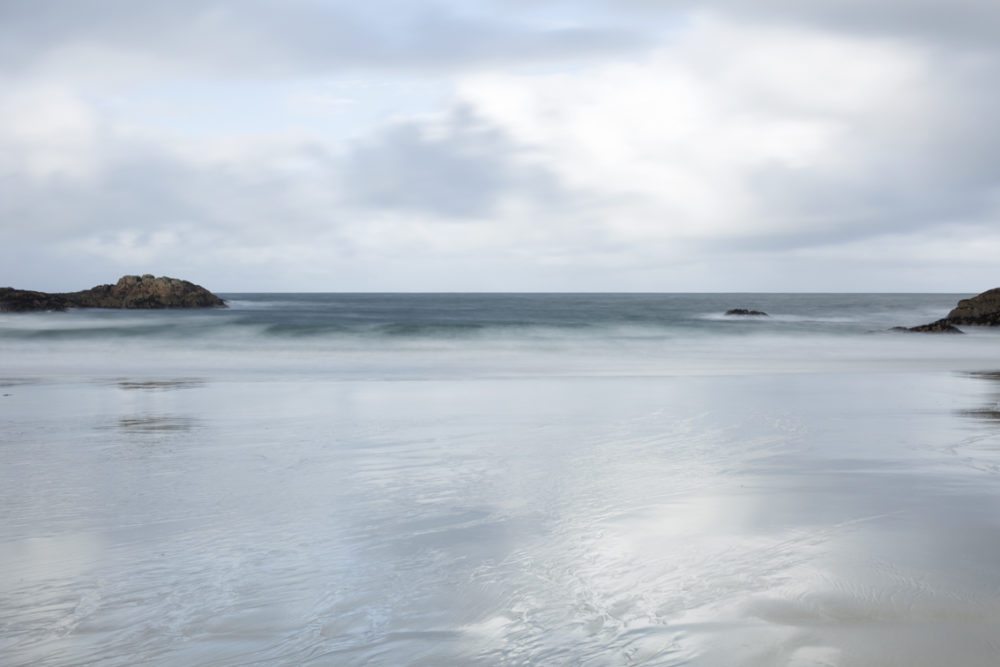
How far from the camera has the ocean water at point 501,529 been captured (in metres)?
3.14

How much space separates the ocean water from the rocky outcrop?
1735 inches

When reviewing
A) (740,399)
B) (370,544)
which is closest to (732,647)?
(370,544)

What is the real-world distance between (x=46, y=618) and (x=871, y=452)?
5938 millimetres

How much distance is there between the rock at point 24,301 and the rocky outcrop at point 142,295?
4012 mm

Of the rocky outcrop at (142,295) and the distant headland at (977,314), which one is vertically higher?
the rocky outcrop at (142,295)

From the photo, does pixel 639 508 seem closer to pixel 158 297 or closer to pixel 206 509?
pixel 206 509

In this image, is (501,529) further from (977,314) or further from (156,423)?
(977,314)

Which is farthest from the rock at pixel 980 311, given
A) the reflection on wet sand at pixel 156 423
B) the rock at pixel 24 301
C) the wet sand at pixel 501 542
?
the rock at pixel 24 301

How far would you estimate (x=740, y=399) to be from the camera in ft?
35.1

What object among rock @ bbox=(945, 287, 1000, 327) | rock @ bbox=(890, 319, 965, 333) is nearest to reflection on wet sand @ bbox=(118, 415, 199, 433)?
rock @ bbox=(890, 319, 965, 333)

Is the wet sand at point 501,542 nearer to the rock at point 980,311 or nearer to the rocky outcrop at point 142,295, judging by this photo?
the rock at point 980,311

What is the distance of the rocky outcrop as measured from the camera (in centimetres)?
5256

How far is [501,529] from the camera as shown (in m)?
4.55

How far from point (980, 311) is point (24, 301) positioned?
151 feet
